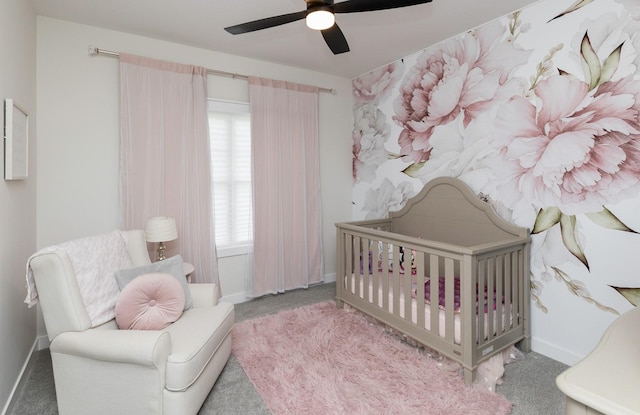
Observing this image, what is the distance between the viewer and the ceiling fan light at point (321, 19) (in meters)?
→ 1.61

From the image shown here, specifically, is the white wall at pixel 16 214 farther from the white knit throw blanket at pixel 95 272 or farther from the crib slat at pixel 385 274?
the crib slat at pixel 385 274

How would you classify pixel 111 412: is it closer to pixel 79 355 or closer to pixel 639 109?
pixel 79 355

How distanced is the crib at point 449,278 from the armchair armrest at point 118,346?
5.03 feet

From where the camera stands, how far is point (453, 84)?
2.76m

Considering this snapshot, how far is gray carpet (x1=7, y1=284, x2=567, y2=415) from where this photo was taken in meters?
1.70

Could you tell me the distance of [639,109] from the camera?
71.6 inches

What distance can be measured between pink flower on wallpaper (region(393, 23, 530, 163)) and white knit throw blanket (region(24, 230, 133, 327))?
8.47ft

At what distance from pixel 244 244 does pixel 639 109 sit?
10.1 feet

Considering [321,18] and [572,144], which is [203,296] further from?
[572,144]

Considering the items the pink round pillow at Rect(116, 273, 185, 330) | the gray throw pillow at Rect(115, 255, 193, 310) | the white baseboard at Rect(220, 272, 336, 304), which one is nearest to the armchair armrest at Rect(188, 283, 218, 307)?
the gray throw pillow at Rect(115, 255, 193, 310)

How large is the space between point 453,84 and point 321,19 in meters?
1.59

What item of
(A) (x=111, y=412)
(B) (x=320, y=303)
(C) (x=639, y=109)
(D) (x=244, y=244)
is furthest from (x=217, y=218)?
(C) (x=639, y=109)

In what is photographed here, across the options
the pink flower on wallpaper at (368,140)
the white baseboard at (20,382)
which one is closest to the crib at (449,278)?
the pink flower on wallpaper at (368,140)

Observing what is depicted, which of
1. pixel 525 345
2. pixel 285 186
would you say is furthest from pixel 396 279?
pixel 285 186
